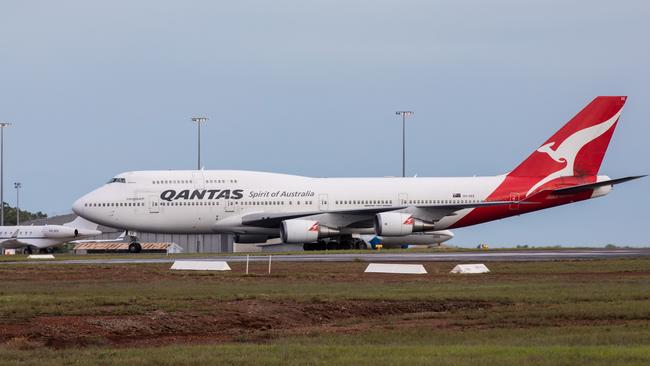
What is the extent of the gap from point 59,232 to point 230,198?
94.4 ft

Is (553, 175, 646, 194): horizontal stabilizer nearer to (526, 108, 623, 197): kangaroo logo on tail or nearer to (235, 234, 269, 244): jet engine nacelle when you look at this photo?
(526, 108, 623, 197): kangaroo logo on tail

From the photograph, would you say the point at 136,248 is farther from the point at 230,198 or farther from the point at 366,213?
the point at 366,213

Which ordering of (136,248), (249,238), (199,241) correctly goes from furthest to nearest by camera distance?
(199,241) → (136,248) → (249,238)

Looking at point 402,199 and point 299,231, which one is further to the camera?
point 402,199

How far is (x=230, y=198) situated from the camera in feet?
195

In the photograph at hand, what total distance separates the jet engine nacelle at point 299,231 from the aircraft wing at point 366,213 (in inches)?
51.9

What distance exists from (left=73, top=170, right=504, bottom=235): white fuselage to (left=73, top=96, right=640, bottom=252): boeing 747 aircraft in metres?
0.05

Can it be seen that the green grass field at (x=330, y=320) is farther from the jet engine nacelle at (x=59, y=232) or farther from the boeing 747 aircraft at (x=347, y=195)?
the jet engine nacelle at (x=59, y=232)

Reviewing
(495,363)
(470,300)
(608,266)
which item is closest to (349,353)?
(495,363)

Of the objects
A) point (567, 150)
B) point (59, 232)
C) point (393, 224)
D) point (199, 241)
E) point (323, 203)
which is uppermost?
point (567, 150)

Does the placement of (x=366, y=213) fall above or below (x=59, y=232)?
above

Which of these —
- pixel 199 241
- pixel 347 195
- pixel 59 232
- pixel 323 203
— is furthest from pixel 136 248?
pixel 59 232

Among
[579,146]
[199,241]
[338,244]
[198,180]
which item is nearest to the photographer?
[198,180]

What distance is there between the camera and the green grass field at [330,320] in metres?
16.5
